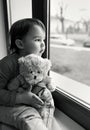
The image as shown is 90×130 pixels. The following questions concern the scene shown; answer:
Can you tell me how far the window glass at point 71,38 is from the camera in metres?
0.95

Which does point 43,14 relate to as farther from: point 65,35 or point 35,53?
point 35,53

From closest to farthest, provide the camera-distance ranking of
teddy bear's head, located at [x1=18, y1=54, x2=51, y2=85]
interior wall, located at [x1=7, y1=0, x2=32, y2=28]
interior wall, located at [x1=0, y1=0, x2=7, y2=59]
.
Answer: teddy bear's head, located at [x1=18, y1=54, x2=51, y2=85] < interior wall, located at [x1=7, y1=0, x2=32, y2=28] < interior wall, located at [x1=0, y1=0, x2=7, y2=59]

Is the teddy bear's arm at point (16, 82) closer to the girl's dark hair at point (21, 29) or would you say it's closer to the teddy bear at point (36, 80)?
the teddy bear at point (36, 80)

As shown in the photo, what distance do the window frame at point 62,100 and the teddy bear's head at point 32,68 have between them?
0.79ft

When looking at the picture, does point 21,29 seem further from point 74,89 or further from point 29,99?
point 74,89

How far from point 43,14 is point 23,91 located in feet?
1.50

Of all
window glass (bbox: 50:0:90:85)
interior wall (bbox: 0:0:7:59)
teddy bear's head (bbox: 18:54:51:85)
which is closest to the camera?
teddy bear's head (bbox: 18:54:51:85)

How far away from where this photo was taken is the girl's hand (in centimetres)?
78

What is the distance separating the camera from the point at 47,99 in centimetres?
82

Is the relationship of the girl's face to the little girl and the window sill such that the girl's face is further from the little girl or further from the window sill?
the window sill

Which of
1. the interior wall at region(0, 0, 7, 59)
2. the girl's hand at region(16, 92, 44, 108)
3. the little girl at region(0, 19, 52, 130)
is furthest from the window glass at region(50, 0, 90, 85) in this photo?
the interior wall at region(0, 0, 7, 59)

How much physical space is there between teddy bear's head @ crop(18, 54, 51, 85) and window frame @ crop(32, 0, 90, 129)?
0.24 meters

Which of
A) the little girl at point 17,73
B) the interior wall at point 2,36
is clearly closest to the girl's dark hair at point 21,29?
Result: the little girl at point 17,73

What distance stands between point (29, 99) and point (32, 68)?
0.14 meters
